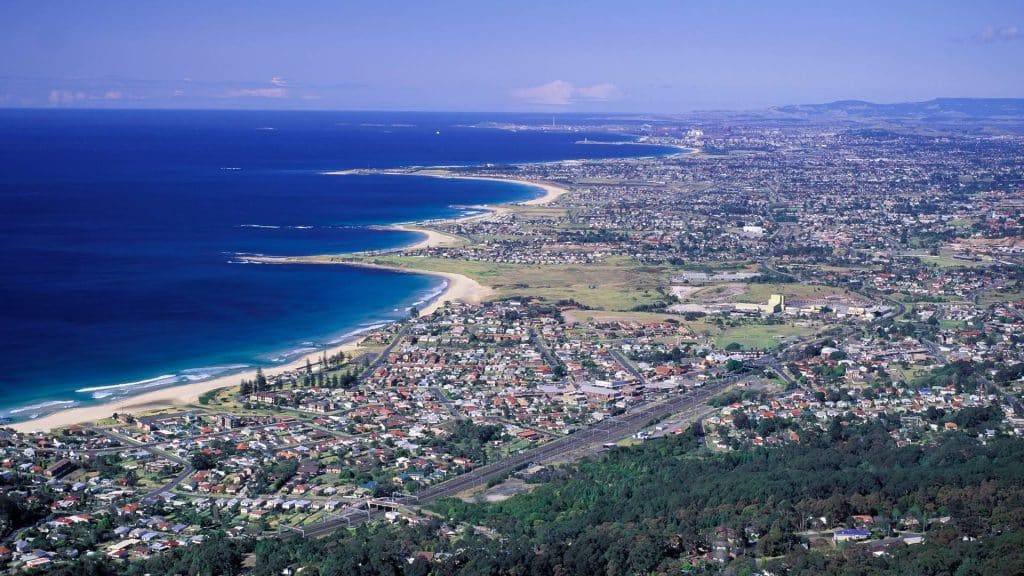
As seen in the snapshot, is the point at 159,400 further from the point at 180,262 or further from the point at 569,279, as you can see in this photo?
the point at 569,279

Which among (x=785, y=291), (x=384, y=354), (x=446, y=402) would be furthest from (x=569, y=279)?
(x=446, y=402)

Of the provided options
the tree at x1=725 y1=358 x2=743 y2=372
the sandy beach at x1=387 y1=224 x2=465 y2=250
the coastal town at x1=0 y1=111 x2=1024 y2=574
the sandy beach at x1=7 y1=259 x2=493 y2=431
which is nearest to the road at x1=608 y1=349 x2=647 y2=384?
the coastal town at x1=0 y1=111 x2=1024 y2=574

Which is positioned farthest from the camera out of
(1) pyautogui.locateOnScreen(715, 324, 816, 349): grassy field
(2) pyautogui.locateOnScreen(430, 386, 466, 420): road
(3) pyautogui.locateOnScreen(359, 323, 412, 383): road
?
(1) pyautogui.locateOnScreen(715, 324, 816, 349): grassy field

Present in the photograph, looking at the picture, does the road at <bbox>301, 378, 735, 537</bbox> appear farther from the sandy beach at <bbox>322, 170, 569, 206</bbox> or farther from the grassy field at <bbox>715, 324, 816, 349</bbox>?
the sandy beach at <bbox>322, 170, 569, 206</bbox>

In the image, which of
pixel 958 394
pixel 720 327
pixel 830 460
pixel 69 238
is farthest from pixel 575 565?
pixel 69 238

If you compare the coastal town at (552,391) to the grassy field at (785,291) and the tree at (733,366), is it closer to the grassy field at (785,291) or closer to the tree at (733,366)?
the tree at (733,366)

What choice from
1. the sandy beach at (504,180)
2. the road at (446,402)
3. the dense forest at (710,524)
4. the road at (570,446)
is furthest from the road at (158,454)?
the sandy beach at (504,180)
